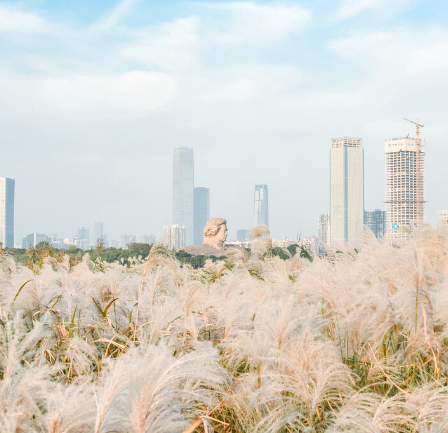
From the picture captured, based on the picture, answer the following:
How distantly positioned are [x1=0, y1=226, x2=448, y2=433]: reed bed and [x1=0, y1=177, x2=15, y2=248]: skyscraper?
6444 inches

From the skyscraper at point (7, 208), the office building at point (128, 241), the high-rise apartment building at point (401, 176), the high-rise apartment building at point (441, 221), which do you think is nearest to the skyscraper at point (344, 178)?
the high-rise apartment building at point (401, 176)

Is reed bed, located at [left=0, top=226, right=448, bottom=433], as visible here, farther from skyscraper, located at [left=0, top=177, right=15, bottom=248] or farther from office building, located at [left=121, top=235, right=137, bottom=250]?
skyscraper, located at [left=0, top=177, right=15, bottom=248]

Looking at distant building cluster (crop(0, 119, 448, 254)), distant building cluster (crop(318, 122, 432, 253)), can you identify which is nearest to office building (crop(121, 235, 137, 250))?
distant building cluster (crop(0, 119, 448, 254))

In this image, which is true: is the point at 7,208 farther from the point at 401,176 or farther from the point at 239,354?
the point at 239,354

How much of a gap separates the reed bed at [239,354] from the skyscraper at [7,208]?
164 m

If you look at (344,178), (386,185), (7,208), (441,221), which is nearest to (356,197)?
(386,185)

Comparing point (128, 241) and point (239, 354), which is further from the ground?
point (239, 354)

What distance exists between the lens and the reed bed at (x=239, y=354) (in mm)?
1631

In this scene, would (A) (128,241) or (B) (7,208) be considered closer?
(A) (128,241)

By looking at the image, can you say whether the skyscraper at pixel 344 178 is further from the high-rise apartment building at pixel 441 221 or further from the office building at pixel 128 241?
the high-rise apartment building at pixel 441 221

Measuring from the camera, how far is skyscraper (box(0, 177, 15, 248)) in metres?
158

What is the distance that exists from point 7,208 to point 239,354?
18116 cm

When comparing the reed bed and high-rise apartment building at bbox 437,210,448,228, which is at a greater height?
high-rise apartment building at bbox 437,210,448,228

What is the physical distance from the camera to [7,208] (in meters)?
168
